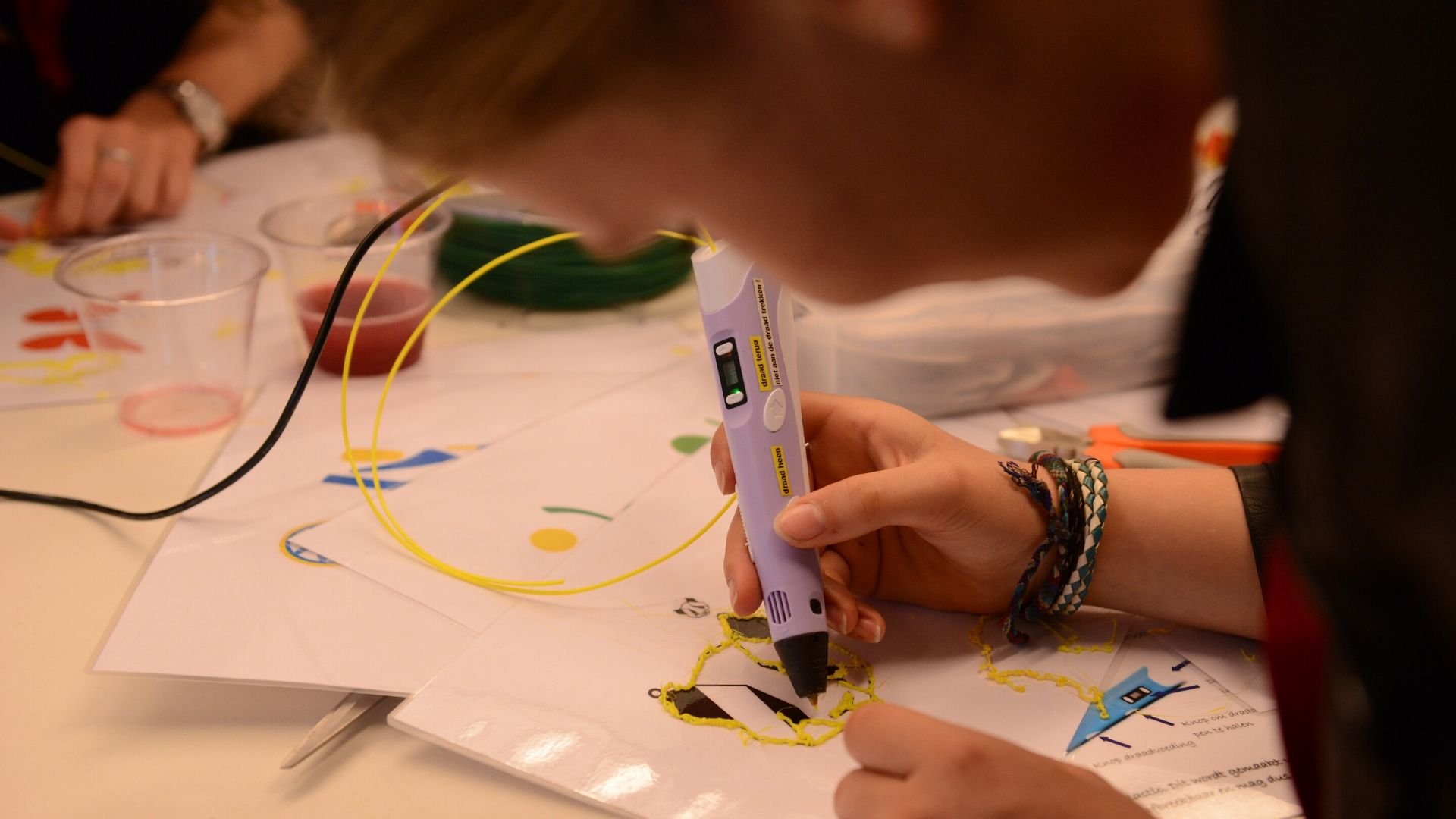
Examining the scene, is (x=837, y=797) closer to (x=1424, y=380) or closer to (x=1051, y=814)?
(x=1051, y=814)

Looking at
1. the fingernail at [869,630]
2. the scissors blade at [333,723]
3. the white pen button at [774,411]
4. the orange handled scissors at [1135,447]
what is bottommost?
the orange handled scissors at [1135,447]

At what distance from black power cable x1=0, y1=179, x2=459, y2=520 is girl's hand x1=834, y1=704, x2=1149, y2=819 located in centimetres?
39

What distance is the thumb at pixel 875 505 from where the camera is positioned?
1.82 feet

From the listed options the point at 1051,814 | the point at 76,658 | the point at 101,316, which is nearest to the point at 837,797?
the point at 1051,814

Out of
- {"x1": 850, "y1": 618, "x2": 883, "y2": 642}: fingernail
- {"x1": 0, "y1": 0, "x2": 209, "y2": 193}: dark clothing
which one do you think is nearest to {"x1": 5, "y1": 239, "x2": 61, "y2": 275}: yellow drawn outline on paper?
{"x1": 0, "y1": 0, "x2": 209, "y2": 193}: dark clothing

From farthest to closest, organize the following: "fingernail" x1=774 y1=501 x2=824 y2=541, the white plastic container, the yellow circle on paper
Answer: the white plastic container → the yellow circle on paper → "fingernail" x1=774 y1=501 x2=824 y2=541

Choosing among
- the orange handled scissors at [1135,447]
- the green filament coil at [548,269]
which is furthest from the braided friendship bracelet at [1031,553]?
the green filament coil at [548,269]

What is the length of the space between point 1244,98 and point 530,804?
1.30ft

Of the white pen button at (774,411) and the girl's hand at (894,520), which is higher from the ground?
the white pen button at (774,411)

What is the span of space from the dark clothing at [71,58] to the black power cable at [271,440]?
75 cm

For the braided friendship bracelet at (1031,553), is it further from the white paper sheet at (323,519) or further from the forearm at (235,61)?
the forearm at (235,61)

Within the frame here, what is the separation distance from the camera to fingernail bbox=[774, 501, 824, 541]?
55 cm

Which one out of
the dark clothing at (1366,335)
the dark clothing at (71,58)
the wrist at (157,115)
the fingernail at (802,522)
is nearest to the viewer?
the dark clothing at (1366,335)

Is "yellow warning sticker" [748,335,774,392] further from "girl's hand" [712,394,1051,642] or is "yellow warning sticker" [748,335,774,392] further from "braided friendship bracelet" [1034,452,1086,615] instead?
"braided friendship bracelet" [1034,452,1086,615]
